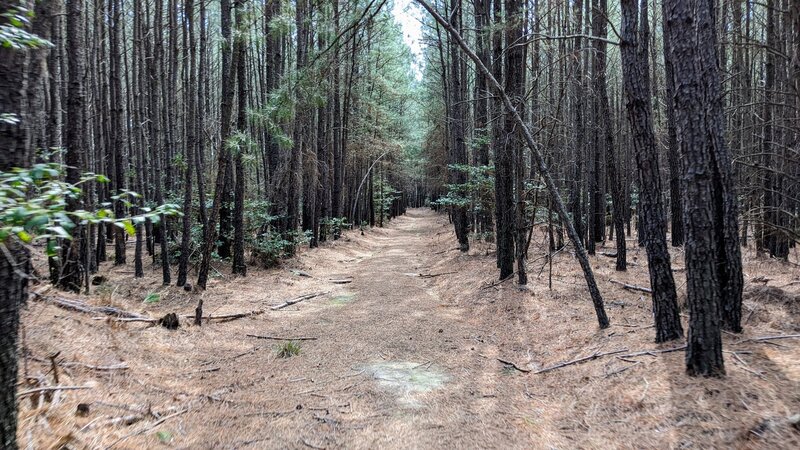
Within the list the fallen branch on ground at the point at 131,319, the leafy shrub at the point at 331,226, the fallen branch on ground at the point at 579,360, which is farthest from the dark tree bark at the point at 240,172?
the fallen branch on ground at the point at 579,360

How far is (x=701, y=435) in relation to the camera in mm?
3240

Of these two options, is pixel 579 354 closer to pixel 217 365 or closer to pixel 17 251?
pixel 217 365

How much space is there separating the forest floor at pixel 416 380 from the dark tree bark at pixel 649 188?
422mm

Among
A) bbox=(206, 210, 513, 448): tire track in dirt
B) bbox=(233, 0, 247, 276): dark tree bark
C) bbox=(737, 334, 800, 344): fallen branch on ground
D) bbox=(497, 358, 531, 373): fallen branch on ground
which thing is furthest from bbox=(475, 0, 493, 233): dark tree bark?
bbox=(737, 334, 800, 344): fallen branch on ground

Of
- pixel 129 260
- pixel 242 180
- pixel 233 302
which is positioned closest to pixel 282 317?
pixel 233 302

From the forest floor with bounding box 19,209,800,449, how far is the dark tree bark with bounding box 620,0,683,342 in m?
0.42

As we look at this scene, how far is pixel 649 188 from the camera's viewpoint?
17.9 ft

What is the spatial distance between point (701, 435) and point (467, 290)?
267 inches

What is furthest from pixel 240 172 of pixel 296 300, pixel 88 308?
pixel 88 308

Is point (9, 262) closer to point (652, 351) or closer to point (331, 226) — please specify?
point (652, 351)

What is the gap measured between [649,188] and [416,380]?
374cm

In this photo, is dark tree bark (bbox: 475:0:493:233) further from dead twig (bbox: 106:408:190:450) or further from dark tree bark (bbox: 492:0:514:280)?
dead twig (bbox: 106:408:190:450)

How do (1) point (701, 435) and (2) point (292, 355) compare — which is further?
(2) point (292, 355)

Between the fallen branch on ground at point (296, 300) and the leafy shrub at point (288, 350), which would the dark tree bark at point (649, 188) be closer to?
the leafy shrub at point (288, 350)
